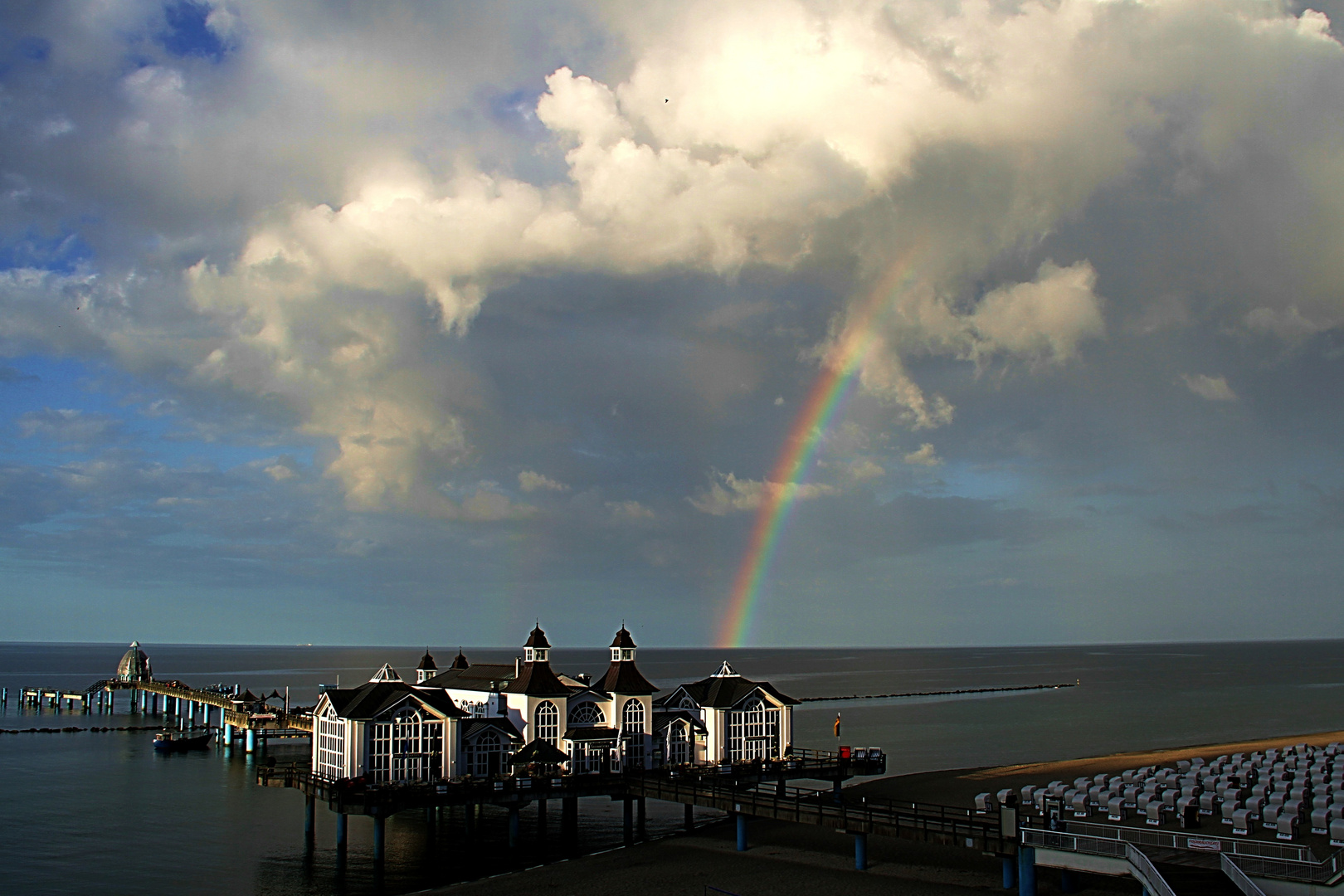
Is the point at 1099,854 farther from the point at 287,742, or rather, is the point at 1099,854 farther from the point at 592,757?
the point at 287,742

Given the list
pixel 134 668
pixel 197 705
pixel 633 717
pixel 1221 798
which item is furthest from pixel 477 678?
pixel 134 668

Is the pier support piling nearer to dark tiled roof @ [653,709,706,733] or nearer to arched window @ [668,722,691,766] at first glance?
dark tiled roof @ [653,709,706,733]

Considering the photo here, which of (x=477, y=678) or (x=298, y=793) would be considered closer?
(x=477, y=678)

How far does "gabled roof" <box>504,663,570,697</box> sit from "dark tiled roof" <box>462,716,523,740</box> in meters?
1.86

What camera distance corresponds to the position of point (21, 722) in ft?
371

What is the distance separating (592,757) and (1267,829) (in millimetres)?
30145

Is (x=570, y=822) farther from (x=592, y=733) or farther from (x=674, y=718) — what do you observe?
(x=674, y=718)

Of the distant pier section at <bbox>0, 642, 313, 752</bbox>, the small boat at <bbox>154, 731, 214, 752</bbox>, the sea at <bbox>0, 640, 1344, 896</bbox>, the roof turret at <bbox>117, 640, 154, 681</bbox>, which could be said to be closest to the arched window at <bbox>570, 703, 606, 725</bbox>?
the sea at <bbox>0, 640, 1344, 896</bbox>

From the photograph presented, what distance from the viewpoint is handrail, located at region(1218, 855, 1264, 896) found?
27453mm

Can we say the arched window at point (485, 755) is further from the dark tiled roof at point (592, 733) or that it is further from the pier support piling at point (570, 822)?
the pier support piling at point (570, 822)

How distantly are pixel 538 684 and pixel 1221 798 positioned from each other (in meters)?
31.4

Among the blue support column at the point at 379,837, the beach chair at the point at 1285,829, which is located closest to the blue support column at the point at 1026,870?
the beach chair at the point at 1285,829

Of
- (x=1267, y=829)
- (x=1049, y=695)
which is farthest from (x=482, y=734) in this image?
(x=1049, y=695)

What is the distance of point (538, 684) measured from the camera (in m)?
53.5
